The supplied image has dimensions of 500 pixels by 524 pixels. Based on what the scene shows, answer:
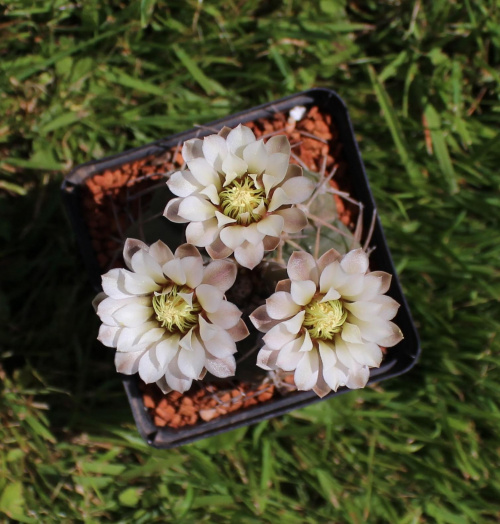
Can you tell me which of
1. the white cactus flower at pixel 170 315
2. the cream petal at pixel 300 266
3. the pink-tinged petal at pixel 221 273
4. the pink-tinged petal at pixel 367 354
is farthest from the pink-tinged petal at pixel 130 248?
the pink-tinged petal at pixel 367 354

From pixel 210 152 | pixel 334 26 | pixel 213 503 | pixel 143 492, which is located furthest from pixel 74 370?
pixel 334 26

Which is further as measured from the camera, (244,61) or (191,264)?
(244,61)

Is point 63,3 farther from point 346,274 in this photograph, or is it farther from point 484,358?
point 484,358

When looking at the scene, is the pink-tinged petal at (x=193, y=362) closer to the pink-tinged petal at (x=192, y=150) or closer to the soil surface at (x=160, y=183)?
the pink-tinged petal at (x=192, y=150)

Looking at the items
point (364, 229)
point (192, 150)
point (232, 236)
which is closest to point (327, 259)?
point (232, 236)

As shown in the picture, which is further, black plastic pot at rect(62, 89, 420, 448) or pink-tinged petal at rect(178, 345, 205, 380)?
black plastic pot at rect(62, 89, 420, 448)

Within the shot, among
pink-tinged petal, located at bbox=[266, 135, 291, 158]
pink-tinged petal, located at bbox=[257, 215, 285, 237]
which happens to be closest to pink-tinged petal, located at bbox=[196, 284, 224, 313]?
pink-tinged petal, located at bbox=[257, 215, 285, 237]

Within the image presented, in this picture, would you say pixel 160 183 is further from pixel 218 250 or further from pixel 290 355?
pixel 290 355

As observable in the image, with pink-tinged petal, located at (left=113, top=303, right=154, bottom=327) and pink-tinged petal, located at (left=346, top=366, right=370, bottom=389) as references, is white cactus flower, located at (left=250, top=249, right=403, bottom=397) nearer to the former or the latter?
pink-tinged petal, located at (left=346, top=366, right=370, bottom=389)
